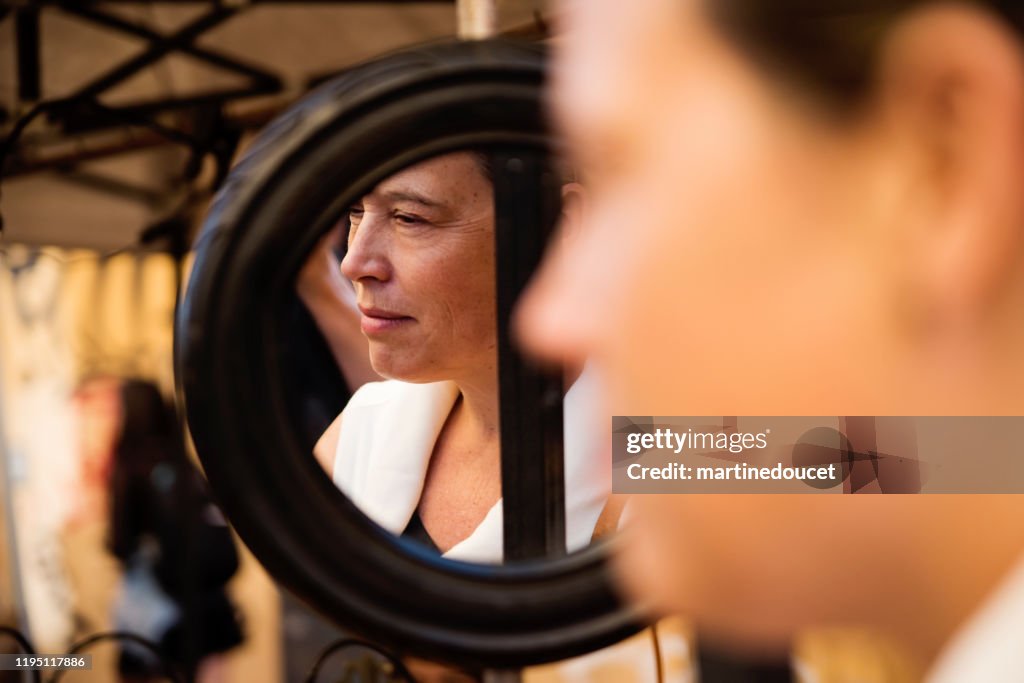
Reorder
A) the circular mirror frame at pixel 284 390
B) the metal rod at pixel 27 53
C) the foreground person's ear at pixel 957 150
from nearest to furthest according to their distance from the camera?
the foreground person's ear at pixel 957 150
the circular mirror frame at pixel 284 390
the metal rod at pixel 27 53

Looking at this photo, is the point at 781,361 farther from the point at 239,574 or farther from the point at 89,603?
the point at 89,603

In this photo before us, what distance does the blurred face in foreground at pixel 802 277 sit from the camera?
20 cm

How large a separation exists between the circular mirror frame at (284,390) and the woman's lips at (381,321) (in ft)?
0.15

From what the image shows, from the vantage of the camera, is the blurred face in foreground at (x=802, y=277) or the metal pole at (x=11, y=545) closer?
the blurred face in foreground at (x=802, y=277)

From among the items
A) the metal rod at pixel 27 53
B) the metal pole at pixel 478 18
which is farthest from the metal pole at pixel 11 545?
the metal pole at pixel 478 18

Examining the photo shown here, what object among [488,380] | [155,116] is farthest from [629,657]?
[155,116]

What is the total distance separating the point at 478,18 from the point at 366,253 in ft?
0.45

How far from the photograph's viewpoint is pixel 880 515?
0.77 ft

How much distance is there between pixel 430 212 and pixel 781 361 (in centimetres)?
23

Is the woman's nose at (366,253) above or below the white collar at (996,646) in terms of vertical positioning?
above

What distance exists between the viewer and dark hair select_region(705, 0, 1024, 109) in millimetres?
200

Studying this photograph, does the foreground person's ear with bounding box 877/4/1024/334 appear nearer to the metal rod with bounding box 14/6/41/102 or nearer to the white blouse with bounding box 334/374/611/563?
the white blouse with bounding box 334/374/611/563

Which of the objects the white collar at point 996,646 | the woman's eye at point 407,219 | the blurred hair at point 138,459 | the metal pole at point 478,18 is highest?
the blurred hair at point 138,459

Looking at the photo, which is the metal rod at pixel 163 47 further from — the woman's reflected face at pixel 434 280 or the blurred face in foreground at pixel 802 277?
the blurred face in foreground at pixel 802 277
